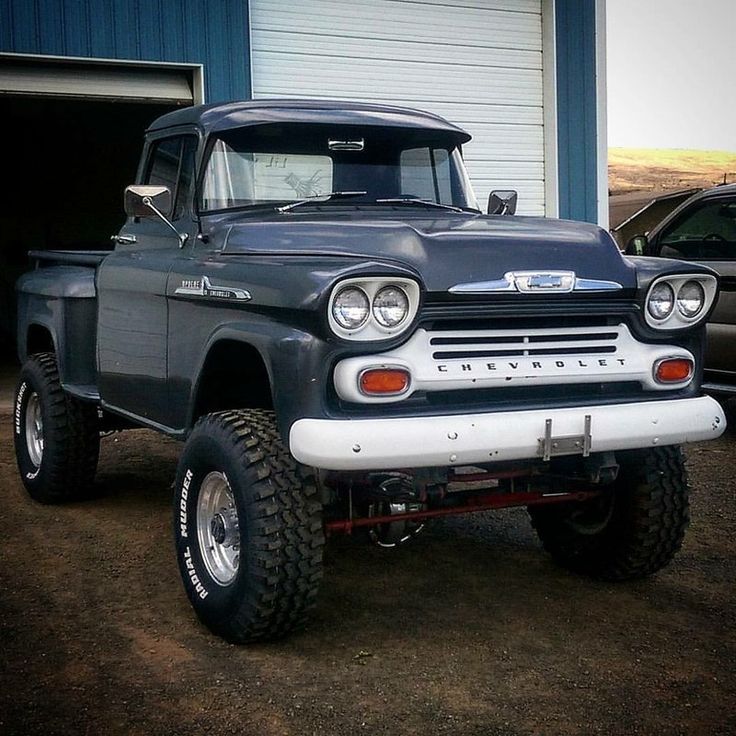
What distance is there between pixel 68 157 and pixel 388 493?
1720cm

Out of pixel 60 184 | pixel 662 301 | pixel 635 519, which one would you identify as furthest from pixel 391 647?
pixel 60 184

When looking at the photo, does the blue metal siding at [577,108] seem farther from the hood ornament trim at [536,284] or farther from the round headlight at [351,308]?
the round headlight at [351,308]

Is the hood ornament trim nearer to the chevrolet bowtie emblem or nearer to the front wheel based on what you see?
the chevrolet bowtie emblem

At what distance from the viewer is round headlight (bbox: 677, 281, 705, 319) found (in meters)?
4.24

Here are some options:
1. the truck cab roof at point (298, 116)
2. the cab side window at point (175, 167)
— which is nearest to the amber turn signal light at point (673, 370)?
the truck cab roof at point (298, 116)

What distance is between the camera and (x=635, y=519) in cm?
456

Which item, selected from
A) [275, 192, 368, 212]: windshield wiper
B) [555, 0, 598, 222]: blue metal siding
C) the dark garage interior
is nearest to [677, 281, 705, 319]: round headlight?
[275, 192, 368, 212]: windshield wiper

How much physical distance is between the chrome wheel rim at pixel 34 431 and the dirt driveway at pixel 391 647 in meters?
0.74

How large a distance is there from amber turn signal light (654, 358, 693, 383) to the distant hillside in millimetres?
28537

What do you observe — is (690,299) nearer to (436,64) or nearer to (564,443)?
(564,443)

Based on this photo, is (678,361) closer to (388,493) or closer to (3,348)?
(388,493)

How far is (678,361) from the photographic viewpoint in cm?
421

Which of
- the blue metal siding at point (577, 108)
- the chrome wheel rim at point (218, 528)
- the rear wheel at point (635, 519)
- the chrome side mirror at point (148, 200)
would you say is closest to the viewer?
the chrome wheel rim at point (218, 528)

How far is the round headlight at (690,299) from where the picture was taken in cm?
424
